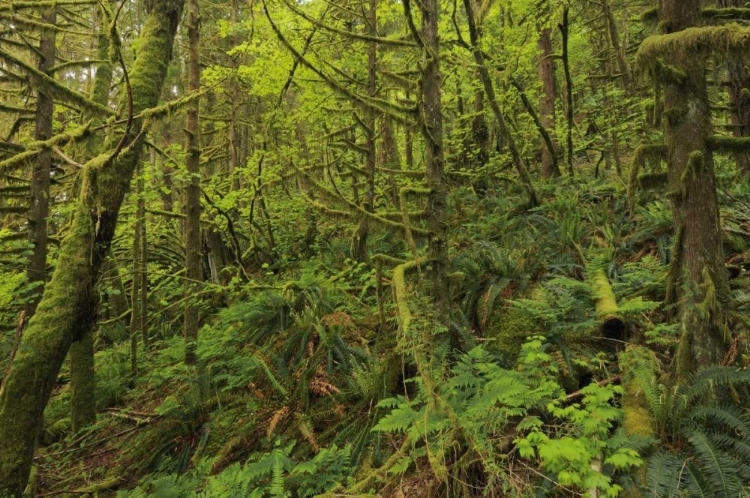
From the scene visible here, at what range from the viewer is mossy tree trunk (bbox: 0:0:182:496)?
4133 mm

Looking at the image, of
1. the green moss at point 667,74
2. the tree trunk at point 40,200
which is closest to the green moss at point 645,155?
the green moss at point 667,74

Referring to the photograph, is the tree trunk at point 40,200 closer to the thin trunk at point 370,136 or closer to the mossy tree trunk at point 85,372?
the mossy tree trunk at point 85,372

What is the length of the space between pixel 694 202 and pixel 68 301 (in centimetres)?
587

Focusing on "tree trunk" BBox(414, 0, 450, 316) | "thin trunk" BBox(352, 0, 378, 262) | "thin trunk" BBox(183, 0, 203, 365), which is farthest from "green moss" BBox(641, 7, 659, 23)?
"thin trunk" BBox(183, 0, 203, 365)

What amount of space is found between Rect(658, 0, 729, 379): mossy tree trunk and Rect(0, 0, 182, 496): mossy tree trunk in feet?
14.9

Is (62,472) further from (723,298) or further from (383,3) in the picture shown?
(383,3)

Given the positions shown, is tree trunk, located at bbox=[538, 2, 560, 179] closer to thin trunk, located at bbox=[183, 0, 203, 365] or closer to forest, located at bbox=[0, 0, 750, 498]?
forest, located at bbox=[0, 0, 750, 498]

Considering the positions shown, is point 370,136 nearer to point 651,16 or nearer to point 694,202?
point 651,16

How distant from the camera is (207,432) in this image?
5.36m

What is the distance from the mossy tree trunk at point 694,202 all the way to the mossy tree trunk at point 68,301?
4553mm

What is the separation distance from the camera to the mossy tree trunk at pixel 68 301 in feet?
13.6

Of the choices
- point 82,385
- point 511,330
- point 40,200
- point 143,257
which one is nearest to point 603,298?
point 511,330

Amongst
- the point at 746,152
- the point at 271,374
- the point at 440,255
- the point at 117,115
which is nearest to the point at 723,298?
the point at 746,152


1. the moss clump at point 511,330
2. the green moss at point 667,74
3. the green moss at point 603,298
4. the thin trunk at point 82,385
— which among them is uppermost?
the green moss at point 667,74
